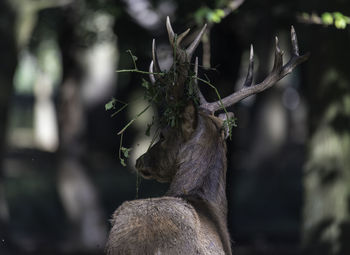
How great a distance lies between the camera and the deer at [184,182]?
15.5ft

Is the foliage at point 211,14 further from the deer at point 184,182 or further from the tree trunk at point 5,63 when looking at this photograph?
the tree trunk at point 5,63

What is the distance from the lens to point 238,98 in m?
6.28

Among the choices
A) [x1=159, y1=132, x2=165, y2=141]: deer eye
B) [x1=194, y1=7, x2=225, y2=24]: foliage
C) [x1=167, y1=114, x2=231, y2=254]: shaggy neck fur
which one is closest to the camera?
[x1=167, y1=114, x2=231, y2=254]: shaggy neck fur

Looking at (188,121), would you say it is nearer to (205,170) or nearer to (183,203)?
(205,170)

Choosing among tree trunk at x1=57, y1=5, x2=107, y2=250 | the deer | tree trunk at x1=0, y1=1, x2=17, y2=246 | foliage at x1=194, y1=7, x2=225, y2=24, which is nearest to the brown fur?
the deer

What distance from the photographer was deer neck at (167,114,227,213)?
5.77 metres

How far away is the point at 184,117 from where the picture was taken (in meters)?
5.86

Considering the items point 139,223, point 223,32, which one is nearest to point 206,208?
point 139,223

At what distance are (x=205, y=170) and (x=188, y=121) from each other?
42 centimetres

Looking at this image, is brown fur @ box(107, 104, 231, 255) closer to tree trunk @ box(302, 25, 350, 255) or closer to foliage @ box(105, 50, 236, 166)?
foliage @ box(105, 50, 236, 166)

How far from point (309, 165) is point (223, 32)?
3.15 metres

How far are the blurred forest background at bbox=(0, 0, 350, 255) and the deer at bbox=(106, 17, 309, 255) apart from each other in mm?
468

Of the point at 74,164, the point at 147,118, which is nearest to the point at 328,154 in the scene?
the point at 74,164

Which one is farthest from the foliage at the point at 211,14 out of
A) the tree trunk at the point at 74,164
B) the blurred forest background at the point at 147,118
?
the tree trunk at the point at 74,164
